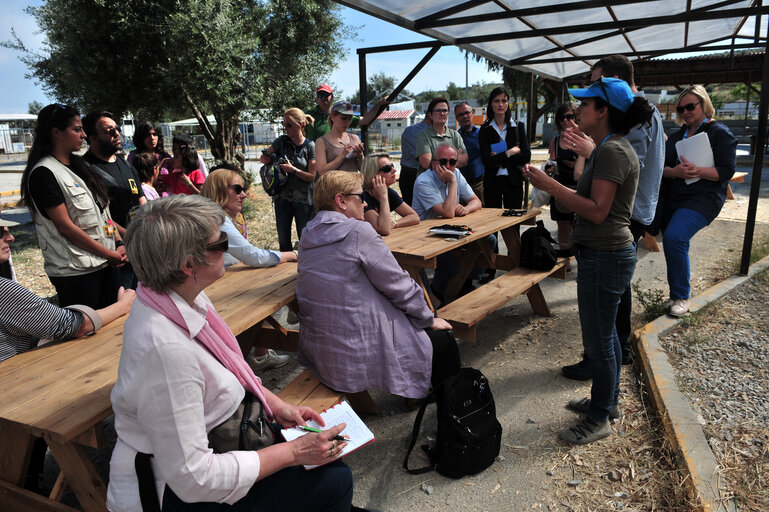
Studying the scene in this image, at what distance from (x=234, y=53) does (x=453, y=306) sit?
642cm

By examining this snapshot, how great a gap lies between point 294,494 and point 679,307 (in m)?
3.74

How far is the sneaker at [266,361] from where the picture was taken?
3.80 m

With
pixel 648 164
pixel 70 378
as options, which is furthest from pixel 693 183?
pixel 70 378

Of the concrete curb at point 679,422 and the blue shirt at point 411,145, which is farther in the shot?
the blue shirt at point 411,145

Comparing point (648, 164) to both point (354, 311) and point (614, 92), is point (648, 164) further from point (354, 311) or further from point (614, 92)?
point (354, 311)

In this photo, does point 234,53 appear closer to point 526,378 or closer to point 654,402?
point 526,378

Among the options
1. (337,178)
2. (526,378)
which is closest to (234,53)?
(337,178)

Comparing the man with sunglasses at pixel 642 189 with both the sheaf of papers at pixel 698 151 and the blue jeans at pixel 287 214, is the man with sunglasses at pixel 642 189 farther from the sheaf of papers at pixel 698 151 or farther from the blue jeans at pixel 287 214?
the blue jeans at pixel 287 214

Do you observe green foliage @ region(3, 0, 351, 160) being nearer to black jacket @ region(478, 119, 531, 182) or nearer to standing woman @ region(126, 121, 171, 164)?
standing woman @ region(126, 121, 171, 164)

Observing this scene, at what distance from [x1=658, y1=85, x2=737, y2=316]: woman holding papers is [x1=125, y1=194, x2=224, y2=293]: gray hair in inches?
151

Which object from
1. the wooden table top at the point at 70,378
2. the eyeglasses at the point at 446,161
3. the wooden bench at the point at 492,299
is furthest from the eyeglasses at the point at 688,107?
the wooden table top at the point at 70,378

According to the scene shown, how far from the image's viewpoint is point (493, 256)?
4969 mm

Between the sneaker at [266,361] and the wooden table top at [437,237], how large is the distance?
1.23 meters

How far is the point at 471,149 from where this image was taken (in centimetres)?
578
